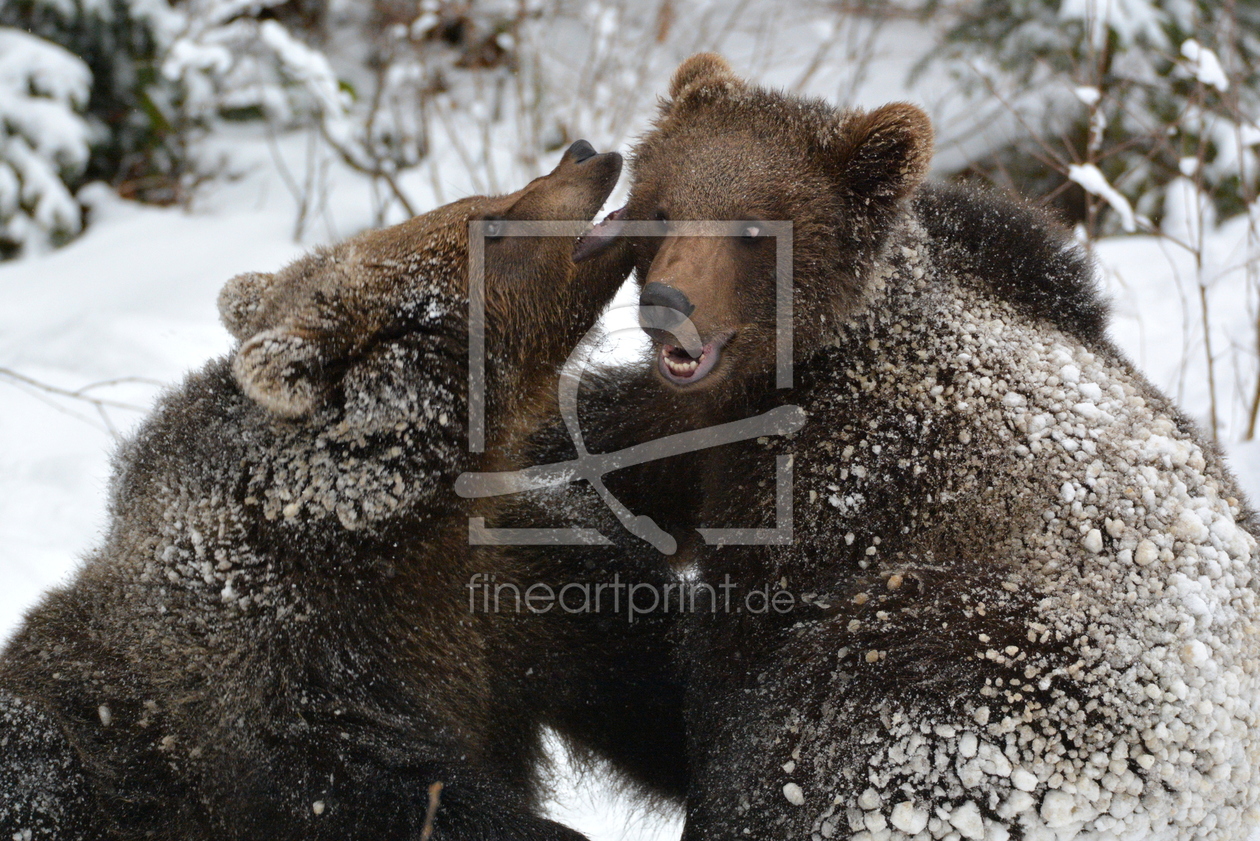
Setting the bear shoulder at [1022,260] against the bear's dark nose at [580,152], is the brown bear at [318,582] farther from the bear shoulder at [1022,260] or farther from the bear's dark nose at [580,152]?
→ the bear shoulder at [1022,260]

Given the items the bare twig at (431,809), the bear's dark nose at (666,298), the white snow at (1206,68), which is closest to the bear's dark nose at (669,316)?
the bear's dark nose at (666,298)

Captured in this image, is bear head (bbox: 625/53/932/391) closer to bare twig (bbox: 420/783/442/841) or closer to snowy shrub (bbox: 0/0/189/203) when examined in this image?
bare twig (bbox: 420/783/442/841)

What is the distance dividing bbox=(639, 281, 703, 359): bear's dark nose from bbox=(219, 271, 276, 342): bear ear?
153 cm

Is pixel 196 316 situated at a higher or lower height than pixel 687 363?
higher

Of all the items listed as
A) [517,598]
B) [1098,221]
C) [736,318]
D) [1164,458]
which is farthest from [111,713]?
[1098,221]

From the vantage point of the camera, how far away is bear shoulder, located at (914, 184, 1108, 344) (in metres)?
3.80

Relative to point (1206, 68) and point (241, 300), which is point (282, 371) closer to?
point (241, 300)

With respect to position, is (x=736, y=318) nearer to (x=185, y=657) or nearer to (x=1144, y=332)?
(x=185, y=657)

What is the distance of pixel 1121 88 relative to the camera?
8.66 metres

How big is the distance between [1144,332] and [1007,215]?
13.4ft

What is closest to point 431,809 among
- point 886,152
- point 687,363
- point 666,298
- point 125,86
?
point 687,363

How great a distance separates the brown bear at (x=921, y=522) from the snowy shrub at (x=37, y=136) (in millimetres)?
6438

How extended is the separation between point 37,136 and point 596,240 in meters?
6.55

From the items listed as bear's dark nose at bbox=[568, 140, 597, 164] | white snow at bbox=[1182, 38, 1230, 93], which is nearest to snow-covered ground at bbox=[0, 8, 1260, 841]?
white snow at bbox=[1182, 38, 1230, 93]
